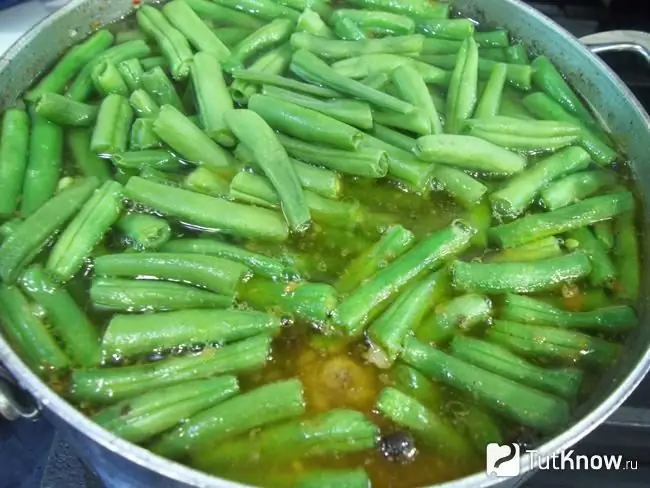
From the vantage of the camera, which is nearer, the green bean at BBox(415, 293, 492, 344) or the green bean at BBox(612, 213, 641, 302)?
the green bean at BBox(415, 293, 492, 344)

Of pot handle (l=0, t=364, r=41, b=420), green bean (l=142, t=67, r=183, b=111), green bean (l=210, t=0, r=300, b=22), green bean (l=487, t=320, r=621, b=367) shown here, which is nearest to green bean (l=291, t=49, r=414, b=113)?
green bean (l=210, t=0, r=300, b=22)

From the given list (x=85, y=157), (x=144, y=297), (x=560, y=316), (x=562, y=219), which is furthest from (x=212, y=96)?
(x=560, y=316)

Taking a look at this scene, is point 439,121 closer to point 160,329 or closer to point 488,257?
point 488,257

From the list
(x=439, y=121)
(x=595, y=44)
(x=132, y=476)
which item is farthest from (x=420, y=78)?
(x=132, y=476)

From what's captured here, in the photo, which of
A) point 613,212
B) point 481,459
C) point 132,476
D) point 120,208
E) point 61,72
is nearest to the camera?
point 132,476

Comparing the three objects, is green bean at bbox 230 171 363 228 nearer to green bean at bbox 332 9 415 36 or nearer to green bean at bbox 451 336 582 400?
green bean at bbox 451 336 582 400

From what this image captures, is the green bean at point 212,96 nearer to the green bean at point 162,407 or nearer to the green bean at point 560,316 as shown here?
the green bean at point 162,407
